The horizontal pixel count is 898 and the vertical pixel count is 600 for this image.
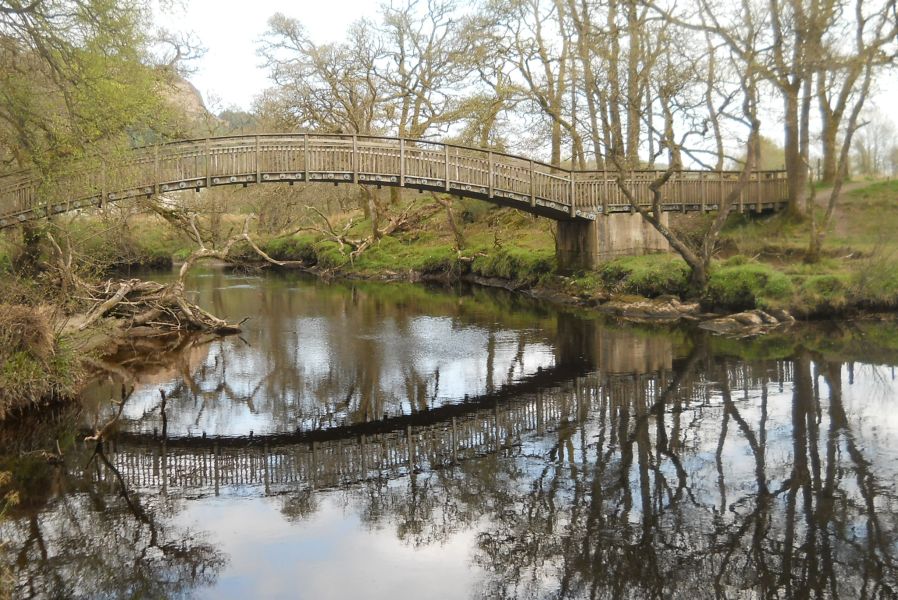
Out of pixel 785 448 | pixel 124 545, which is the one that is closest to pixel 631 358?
pixel 785 448

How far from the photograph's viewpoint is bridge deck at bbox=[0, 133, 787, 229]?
1877cm

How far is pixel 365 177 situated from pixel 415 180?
4.97ft

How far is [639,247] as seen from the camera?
26484 mm

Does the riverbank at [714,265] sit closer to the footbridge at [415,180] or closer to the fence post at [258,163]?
the footbridge at [415,180]

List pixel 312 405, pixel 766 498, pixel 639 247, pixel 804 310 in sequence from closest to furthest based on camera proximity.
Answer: pixel 766 498 → pixel 312 405 → pixel 804 310 → pixel 639 247

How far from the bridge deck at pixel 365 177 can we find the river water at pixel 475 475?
4.15 metres

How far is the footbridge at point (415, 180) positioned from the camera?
18.9 m

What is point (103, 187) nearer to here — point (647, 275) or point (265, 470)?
point (265, 470)

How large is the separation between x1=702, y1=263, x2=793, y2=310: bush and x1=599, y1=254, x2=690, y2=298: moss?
100cm

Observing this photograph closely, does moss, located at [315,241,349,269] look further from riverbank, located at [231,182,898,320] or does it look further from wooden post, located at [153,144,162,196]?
wooden post, located at [153,144,162,196]

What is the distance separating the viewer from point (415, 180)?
78.4 ft

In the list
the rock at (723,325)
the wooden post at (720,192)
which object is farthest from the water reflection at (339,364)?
the wooden post at (720,192)

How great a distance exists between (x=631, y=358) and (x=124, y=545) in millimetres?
10911

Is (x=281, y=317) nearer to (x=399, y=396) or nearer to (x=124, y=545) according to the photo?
(x=399, y=396)
